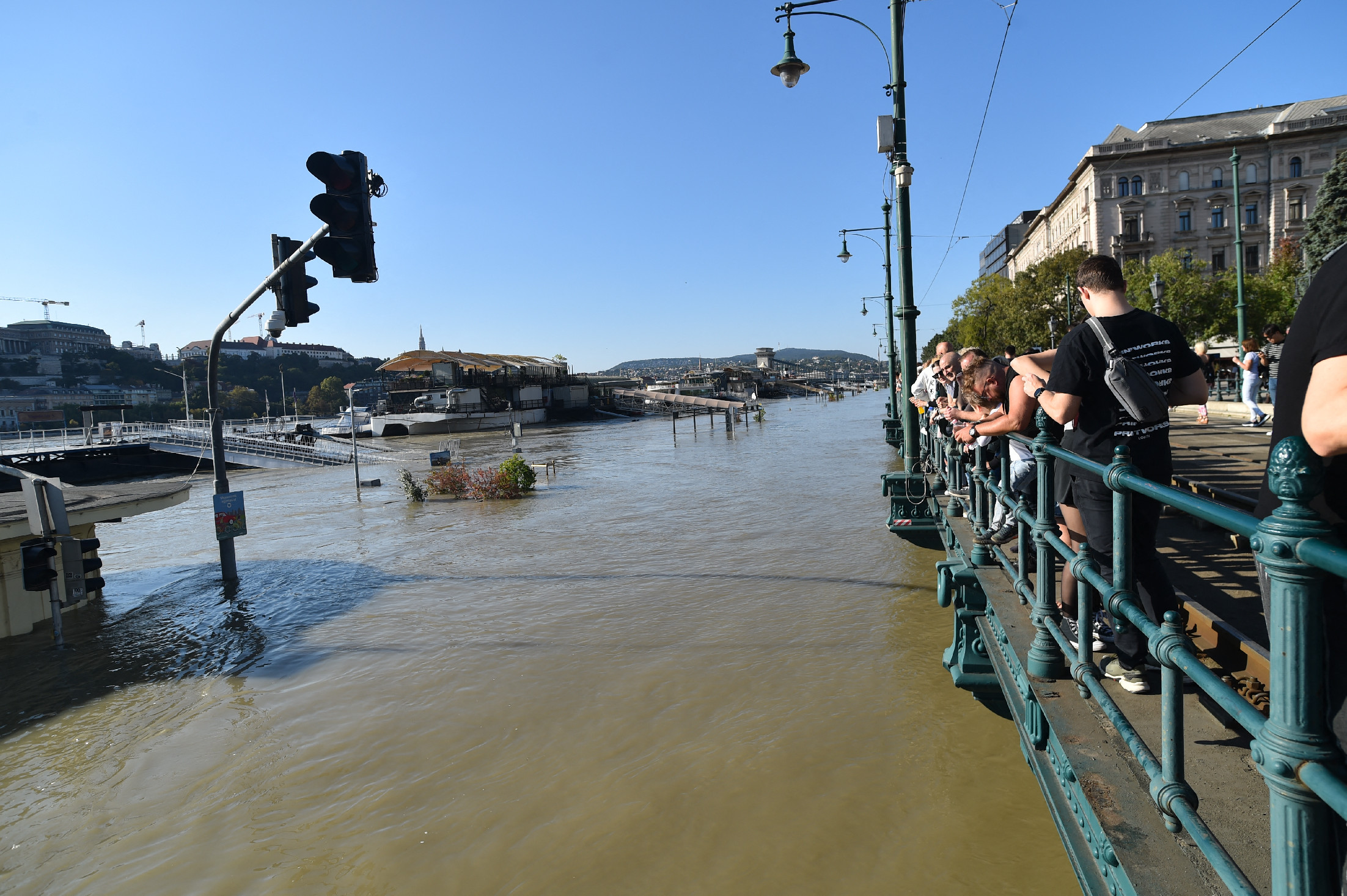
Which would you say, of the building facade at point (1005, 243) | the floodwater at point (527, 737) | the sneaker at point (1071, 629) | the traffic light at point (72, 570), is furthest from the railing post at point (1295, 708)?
the building facade at point (1005, 243)

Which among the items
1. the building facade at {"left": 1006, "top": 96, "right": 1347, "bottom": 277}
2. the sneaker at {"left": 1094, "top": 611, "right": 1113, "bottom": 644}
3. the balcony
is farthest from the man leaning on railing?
the balcony

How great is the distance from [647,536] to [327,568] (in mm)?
5609

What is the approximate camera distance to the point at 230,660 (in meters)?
8.53

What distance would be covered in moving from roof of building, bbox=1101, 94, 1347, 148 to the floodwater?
71959 millimetres

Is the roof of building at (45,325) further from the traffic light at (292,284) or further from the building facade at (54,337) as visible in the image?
the traffic light at (292,284)

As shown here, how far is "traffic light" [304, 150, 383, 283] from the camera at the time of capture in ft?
26.7

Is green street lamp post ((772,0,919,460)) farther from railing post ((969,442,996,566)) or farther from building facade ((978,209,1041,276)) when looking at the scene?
building facade ((978,209,1041,276))

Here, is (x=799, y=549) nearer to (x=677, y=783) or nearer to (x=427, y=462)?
(x=677, y=783)

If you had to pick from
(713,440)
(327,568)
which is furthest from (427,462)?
(327,568)

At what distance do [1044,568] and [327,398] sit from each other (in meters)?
137

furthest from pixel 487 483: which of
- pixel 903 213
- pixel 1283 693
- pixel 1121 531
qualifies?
pixel 1283 693

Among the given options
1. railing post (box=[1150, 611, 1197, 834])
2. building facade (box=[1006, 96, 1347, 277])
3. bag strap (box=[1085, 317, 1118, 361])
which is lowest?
railing post (box=[1150, 611, 1197, 834])

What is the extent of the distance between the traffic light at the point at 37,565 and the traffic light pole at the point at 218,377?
1.87 meters

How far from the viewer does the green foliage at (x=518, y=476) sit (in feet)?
69.8
